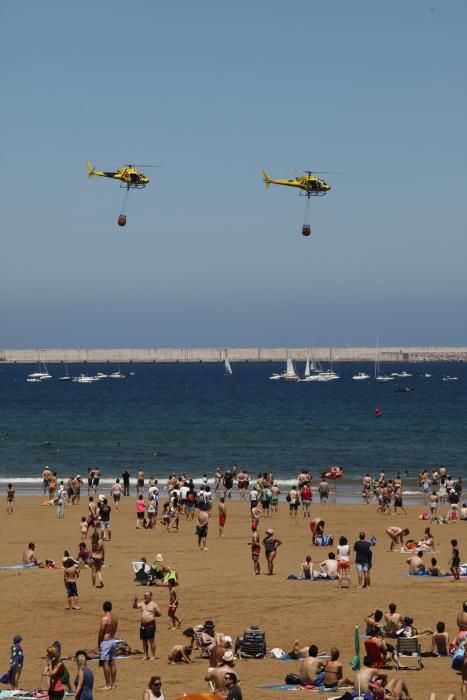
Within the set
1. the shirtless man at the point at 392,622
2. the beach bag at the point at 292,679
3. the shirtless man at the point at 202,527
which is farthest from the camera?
the shirtless man at the point at 202,527

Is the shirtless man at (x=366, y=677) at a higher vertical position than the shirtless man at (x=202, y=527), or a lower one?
lower

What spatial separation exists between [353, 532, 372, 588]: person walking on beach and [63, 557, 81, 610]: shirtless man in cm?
608

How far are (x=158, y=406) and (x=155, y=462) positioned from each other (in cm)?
6637

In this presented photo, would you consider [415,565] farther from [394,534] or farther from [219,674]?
[219,674]

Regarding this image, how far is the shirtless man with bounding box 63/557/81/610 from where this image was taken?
23.7 m

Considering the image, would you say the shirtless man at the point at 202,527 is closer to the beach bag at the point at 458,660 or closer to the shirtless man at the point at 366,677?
the beach bag at the point at 458,660

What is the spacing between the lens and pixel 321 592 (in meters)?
25.5

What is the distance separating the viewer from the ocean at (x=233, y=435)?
65438mm

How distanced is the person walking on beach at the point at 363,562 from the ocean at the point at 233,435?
2308 centimetres

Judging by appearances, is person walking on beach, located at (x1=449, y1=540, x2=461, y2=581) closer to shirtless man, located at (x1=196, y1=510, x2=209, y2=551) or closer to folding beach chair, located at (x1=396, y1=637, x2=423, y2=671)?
folding beach chair, located at (x1=396, y1=637, x2=423, y2=671)

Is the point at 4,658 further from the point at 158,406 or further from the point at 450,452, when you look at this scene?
the point at 158,406

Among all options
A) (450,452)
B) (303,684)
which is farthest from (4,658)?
(450,452)

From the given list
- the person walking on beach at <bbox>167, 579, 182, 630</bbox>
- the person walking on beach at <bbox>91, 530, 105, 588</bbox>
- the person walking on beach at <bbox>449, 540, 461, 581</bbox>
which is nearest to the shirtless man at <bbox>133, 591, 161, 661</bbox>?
the person walking on beach at <bbox>167, 579, 182, 630</bbox>

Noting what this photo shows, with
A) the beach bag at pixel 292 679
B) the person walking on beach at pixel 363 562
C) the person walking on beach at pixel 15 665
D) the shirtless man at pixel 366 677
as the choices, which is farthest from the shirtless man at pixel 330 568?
the person walking on beach at pixel 15 665
